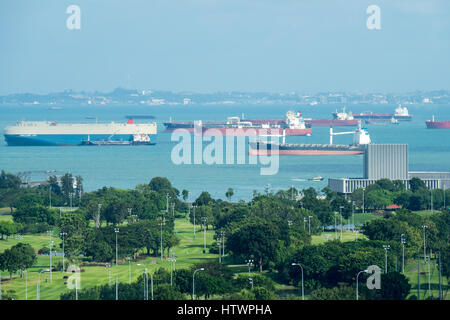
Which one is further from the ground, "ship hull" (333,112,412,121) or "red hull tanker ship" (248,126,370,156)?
"ship hull" (333,112,412,121)

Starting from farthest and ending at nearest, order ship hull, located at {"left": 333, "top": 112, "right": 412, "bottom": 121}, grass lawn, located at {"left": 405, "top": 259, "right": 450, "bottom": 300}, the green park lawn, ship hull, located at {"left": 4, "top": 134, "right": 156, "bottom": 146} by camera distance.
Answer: ship hull, located at {"left": 333, "top": 112, "right": 412, "bottom": 121} → ship hull, located at {"left": 4, "top": 134, "right": 156, "bottom": 146} → the green park lawn → grass lawn, located at {"left": 405, "top": 259, "right": 450, "bottom": 300}

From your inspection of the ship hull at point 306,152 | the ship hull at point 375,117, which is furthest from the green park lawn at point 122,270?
the ship hull at point 375,117

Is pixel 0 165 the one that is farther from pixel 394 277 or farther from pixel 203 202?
pixel 394 277

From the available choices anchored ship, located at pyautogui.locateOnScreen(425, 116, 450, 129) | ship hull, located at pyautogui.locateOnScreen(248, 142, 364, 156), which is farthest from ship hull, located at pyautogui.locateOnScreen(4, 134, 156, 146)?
anchored ship, located at pyautogui.locateOnScreen(425, 116, 450, 129)

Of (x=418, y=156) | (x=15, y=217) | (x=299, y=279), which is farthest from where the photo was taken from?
(x=418, y=156)

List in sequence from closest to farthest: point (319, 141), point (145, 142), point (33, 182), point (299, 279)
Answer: point (299, 279), point (33, 182), point (145, 142), point (319, 141)

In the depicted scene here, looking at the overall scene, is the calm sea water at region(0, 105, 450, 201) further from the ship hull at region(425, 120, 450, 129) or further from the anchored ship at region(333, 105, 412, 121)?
the anchored ship at region(333, 105, 412, 121)
